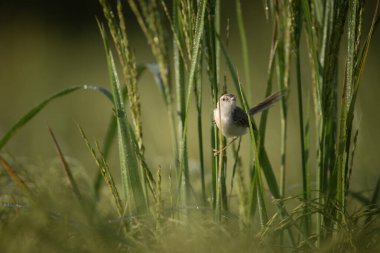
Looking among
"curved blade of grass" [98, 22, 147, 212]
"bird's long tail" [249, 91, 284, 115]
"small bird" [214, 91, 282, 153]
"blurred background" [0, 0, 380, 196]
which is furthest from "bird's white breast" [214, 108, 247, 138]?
"blurred background" [0, 0, 380, 196]

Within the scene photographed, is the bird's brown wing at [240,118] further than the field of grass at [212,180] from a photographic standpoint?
Yes

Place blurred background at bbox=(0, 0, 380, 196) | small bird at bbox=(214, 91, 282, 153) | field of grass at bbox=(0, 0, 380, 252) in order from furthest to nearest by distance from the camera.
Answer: blurred background at bbox=(0, 0, 380, 196) → small bird at bbox=(214, 91, 282, 153) → field of grass at bbox=(0, 0, 380, 252)

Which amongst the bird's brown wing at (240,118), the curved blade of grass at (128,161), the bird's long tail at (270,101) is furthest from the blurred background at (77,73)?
the curved blade of grass at (128,161)

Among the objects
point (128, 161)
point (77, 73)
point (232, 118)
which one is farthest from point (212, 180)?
point (77, 73)

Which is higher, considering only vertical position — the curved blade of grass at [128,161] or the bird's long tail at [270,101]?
the bird's long tail at [270,101]

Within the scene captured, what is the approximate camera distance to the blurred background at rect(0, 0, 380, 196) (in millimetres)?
3186

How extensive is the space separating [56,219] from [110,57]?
39cm

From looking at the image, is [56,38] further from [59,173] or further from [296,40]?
[296,40]

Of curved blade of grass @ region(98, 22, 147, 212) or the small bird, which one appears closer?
curved blade of grass @ region(98, 22, 147, 212)

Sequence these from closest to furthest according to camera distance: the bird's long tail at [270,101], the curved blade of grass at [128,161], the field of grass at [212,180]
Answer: the field of grass at [212,180] < the curved blade of grass at [128,161] < the bird's long tail at [270,101]

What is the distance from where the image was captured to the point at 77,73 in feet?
17.3

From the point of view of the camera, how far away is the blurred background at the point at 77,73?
319 cm

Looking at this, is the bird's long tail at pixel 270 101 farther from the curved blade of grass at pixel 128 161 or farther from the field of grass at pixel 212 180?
the curved blade of grass at pixel 128 161

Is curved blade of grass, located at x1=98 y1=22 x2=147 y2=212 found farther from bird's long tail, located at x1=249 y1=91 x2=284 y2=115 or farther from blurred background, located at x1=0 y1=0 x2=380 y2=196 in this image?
blurred background, located at x1=0 y1=0 x2=380 y2=196
